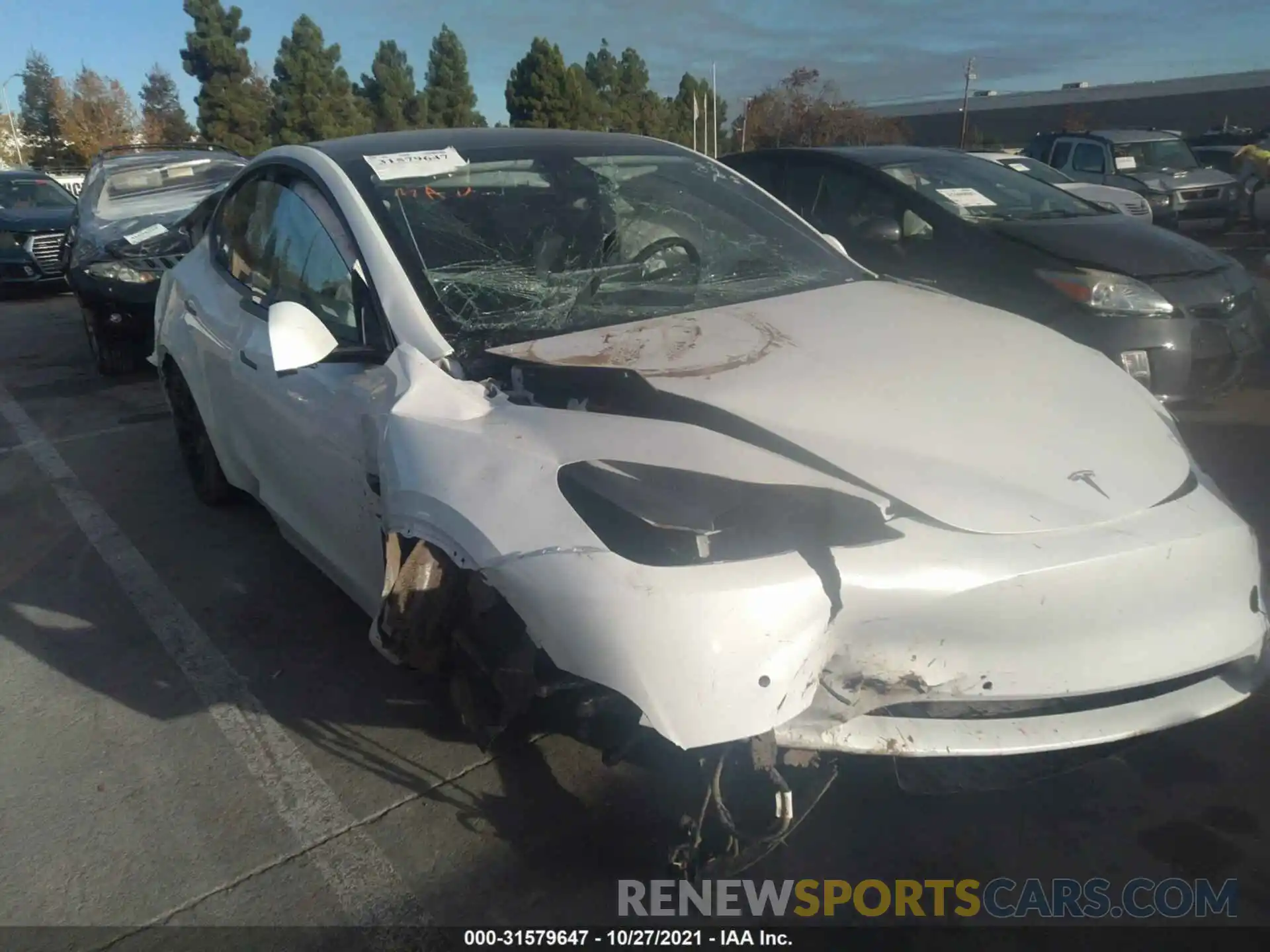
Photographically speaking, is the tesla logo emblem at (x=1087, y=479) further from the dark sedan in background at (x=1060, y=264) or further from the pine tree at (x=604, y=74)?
the pine tree at (x=604, y=74)

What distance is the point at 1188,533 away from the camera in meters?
2.20

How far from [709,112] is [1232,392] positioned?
4500cm

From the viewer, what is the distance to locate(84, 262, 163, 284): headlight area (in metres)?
7.43

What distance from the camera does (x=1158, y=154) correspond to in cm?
1459

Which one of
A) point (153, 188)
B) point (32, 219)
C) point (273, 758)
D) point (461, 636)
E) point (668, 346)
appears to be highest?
point (153, 188)

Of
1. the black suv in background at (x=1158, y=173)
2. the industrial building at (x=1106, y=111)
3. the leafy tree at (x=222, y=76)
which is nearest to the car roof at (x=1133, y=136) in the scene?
the black suv in background at (x=1158, y=173)

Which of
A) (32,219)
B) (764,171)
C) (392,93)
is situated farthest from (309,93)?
(764,171)

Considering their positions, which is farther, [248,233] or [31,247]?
[31,247]

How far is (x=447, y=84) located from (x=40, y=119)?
31336 millimetres

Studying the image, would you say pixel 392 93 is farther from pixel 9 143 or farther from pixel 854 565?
pixel 854 565

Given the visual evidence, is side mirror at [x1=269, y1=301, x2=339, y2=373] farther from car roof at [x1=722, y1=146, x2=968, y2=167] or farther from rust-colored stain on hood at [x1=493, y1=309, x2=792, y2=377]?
car roof at [x1=722, y1=146, x2=968, y2=167]

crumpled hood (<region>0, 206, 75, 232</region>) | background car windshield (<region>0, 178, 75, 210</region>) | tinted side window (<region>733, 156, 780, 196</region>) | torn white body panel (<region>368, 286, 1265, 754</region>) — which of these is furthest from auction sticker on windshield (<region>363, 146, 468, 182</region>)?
background car windshield (<region>0, 178, 75, 210</region>)

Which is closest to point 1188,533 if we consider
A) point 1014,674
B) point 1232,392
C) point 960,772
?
point 1014,674

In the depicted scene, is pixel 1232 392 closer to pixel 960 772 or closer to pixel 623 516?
pixel 960 772
